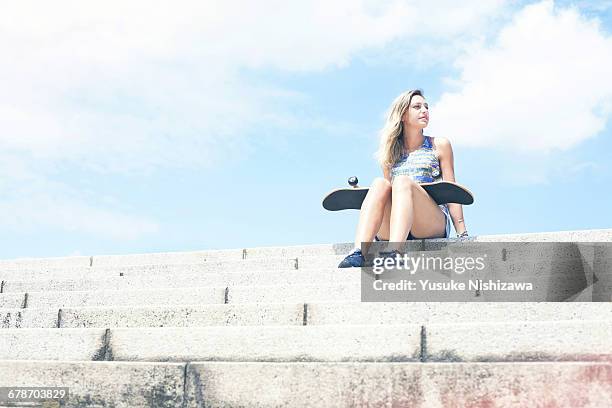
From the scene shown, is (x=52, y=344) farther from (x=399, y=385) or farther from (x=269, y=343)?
(x=399, y=385)

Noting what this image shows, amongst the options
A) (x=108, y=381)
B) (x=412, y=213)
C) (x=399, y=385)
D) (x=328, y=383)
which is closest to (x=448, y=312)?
(x=399, y=385)

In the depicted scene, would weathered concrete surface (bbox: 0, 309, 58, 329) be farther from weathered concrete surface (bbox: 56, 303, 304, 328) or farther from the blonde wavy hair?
the blonde wavy hair

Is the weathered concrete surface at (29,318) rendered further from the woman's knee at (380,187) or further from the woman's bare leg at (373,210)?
the woman's knee at (380,187)

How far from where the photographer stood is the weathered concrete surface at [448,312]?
3131 mm

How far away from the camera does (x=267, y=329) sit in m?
3.07

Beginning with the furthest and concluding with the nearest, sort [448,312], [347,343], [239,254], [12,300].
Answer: [239,254] < [12,300] < [448,312] < [347,343]

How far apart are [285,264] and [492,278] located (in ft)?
6.43

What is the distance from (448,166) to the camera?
5.19m

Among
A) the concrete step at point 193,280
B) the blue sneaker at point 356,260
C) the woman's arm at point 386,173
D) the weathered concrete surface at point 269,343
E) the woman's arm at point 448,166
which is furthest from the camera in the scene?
the woman's arm at point 386,173

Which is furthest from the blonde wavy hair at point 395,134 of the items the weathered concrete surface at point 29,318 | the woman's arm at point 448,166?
the weathered concrete surface at point 29,318

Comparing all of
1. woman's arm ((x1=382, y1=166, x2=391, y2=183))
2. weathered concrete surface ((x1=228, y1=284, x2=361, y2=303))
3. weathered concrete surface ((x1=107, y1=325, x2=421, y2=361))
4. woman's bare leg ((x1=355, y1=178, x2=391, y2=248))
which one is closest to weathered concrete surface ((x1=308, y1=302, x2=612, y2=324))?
weathered concrete surface ((x1=107, y1=325, x2=421, y2=361))

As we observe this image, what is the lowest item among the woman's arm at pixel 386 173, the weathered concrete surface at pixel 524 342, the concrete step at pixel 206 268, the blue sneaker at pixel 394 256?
the weathered concrete surface at pixel 524 342

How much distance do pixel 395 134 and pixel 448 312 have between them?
91.4 inches

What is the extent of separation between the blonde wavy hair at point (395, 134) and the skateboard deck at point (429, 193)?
0.39 meters
